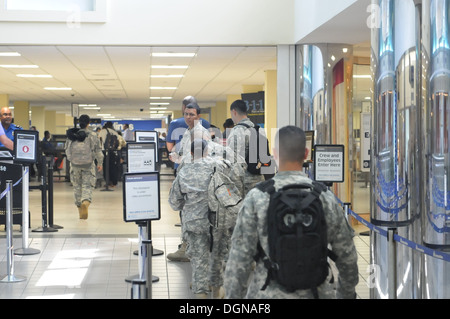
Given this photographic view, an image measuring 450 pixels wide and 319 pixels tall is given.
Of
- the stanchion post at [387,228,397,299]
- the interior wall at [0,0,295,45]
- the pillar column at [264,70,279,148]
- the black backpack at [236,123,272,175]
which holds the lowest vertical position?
the stanchion post at [387,228,397,299]

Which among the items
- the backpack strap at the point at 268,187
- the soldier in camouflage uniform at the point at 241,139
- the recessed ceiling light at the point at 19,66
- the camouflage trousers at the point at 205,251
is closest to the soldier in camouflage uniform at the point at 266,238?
the backpack strap at the point at 268,187

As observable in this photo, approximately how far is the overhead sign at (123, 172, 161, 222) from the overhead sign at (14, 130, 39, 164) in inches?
131

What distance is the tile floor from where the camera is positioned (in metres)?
6.80

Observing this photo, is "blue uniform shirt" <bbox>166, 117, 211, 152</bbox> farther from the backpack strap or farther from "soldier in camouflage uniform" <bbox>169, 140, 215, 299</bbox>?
the backpack strap

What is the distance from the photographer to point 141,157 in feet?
26.8

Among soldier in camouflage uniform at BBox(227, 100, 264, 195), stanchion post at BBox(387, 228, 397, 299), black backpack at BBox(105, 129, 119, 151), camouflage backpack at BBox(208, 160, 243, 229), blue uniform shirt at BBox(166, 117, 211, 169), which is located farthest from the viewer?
black backpack at BBox(105, 129, 119, 151)

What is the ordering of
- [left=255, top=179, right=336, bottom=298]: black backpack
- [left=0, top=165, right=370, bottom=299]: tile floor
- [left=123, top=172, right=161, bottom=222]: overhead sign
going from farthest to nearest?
[left=0, top=165, right=370, bottom=299]: tile floor
[left=123, top=172, right=161, bottom=222]: overhead sign
[left=255, top=179, right=336, bottom=298]: black backpack

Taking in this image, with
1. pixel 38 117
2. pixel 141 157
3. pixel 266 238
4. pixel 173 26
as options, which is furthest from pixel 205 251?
pixel 38 117

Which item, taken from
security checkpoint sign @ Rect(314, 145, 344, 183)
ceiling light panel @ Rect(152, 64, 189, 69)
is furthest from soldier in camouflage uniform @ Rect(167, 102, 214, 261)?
ceiling light panel @ Rect(152, 64, 189, 69)

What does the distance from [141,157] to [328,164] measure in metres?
→ 2.32

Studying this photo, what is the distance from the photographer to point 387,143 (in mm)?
5730

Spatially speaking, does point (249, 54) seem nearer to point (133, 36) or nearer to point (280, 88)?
point (280, 88)

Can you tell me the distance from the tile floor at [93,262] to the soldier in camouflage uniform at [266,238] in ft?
10.6

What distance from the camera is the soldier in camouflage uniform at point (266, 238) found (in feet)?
11.1
